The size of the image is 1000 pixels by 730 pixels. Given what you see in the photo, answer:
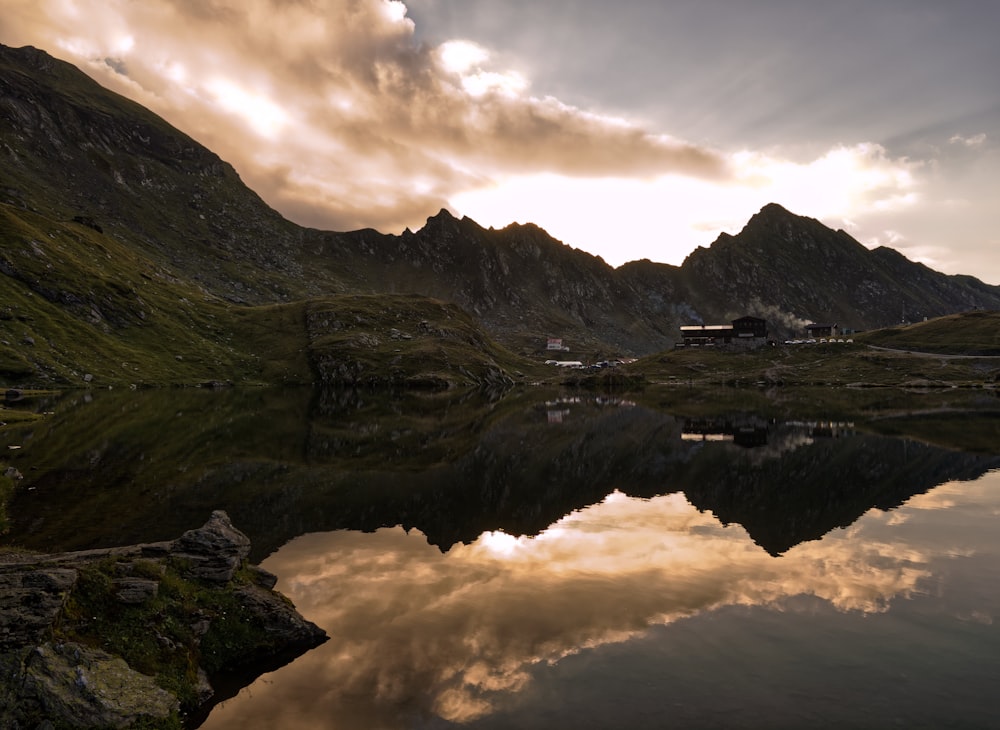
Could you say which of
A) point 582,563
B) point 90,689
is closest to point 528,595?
point 582,563

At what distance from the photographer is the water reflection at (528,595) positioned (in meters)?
19.4

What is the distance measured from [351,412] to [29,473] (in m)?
68.2

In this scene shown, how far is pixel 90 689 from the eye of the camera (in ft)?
53.3

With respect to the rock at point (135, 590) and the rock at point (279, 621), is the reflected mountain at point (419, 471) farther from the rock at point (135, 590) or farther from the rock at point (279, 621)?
the rock at point (135, 590)

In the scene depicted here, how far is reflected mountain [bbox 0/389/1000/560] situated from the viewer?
133ft

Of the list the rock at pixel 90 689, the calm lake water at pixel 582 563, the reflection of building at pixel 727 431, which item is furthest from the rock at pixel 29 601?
the reflection of building at pixel 727 431

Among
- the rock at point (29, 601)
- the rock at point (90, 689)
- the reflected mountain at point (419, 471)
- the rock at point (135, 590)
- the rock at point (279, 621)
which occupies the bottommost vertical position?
the reflected mountain at point (419, 471)

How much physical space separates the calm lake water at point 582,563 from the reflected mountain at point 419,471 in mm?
415

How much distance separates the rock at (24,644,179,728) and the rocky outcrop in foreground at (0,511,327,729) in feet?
0.09

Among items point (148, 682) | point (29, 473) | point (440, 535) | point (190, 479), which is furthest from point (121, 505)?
point (148, 682)

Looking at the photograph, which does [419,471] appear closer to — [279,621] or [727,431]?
[279,621]

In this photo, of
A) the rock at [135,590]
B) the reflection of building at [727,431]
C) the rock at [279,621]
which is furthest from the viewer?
the reflection of building at [727,431]

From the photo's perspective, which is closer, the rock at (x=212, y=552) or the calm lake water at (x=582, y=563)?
the calm lake water at (x=582, y=563)

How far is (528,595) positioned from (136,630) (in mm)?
17479
